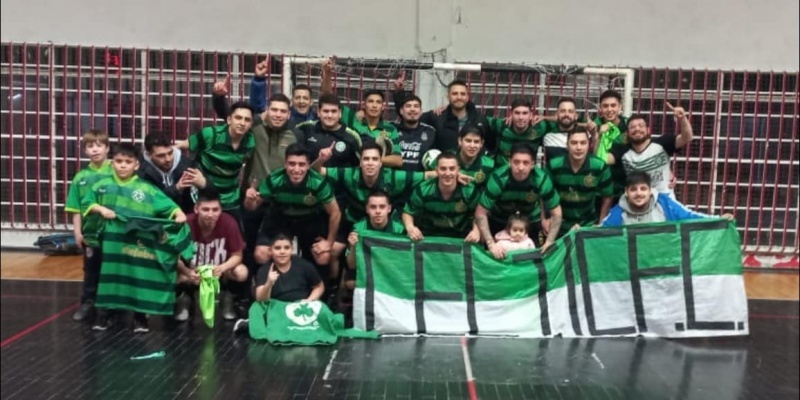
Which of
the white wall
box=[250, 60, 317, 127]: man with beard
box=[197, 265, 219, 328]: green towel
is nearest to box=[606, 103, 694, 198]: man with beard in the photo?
box=[250, 60, 317, 127]: man with beard

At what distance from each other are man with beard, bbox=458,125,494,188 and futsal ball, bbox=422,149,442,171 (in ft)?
0.69

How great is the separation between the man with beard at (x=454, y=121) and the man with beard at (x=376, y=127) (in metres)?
0.21

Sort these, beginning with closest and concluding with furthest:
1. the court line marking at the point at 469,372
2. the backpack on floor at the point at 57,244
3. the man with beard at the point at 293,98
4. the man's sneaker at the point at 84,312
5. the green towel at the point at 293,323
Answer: the man with beard at the point at 293,98 → the court line marking at the point at 469,372 → the green towel at the point at 293,323 → the man's sneaker at the point at 84,312 → the backpack on floor at the point at 57,244

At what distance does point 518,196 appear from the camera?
4.13 meters

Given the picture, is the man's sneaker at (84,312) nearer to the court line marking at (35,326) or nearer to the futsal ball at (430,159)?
the court line marking at (35,326)

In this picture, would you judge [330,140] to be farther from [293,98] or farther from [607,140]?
[607,140]

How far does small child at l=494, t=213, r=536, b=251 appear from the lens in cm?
425

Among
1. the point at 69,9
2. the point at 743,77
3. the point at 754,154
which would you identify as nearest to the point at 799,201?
the point at 754,154

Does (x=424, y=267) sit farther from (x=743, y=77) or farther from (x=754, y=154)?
(x=743, y=77)

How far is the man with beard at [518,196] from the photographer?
13.0ft

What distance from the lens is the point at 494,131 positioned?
4449 mm

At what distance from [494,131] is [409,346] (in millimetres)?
1576

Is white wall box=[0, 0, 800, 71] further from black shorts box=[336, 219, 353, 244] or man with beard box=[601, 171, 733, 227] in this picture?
black shorts box=[336, 219, 353, 244]

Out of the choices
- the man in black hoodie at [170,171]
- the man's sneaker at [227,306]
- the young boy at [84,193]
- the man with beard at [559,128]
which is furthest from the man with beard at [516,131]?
the young boy at [84,193]
